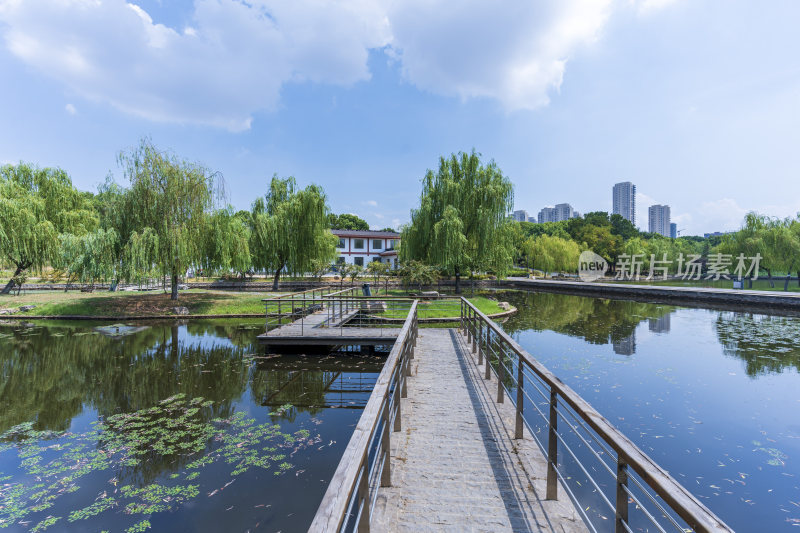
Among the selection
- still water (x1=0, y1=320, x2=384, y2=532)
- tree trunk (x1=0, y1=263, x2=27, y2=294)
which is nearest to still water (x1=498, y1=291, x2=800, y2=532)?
still water (x1=0, y1=320, x2=384, y2=532)

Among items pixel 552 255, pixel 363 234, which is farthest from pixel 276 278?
pixel 552 255

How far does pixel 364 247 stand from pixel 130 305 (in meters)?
31.6

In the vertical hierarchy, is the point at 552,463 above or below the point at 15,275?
below

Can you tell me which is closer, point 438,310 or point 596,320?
point 438,310

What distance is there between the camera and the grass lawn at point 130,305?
18.1m

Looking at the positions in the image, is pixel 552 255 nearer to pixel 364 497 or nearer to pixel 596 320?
pixel 596 320

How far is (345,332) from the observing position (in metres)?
11.5

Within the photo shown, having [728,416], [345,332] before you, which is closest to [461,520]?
[728,416]

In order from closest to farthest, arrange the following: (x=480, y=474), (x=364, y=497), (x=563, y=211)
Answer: (x=364, y=497), (x=480, y=474), (x=563, y=211)

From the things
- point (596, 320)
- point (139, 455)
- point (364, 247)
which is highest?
point (364, 247)

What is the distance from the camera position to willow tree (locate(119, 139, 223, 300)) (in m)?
17.9

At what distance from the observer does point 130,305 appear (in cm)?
1867

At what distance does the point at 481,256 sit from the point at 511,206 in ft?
13.4

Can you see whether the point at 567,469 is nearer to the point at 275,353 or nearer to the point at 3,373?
the point at 275,353
